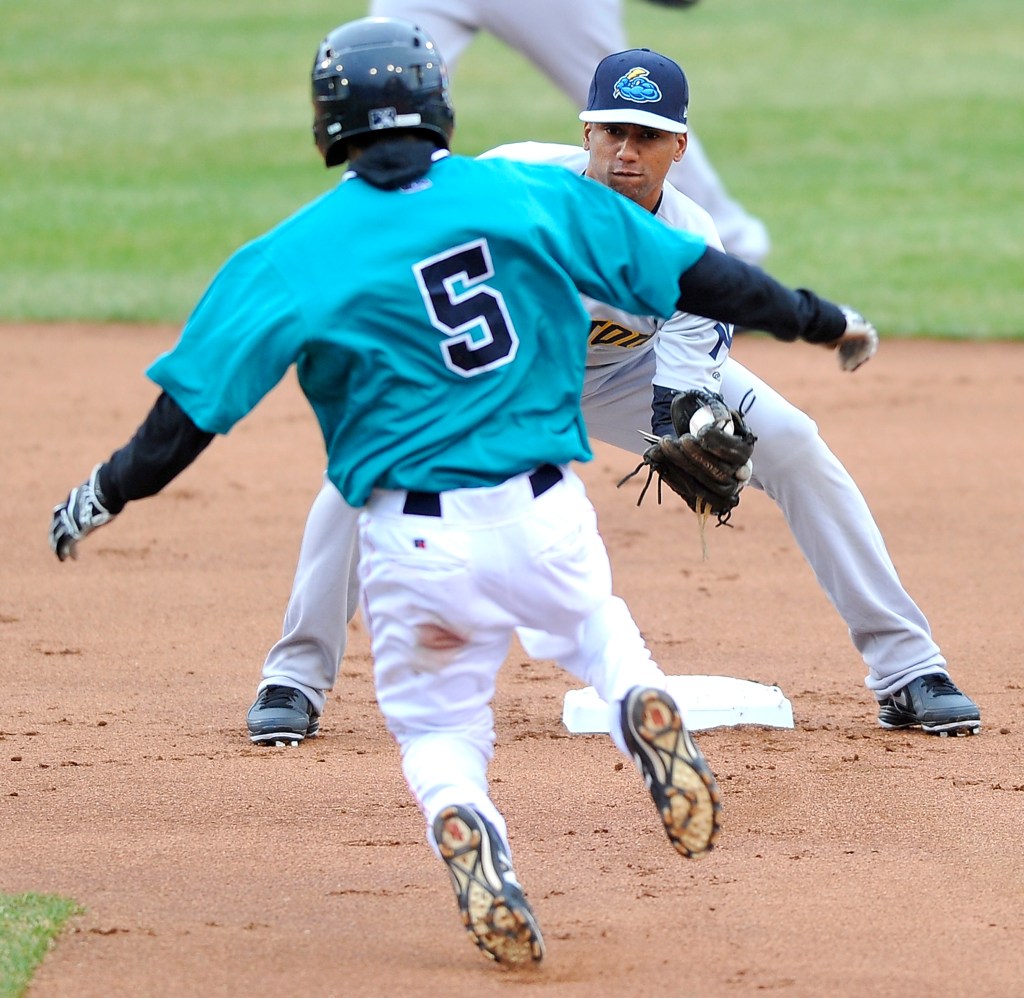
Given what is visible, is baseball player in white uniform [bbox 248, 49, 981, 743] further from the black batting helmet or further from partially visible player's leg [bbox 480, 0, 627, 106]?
partially visible player's leg [bbox 480, 0, 627, 106]

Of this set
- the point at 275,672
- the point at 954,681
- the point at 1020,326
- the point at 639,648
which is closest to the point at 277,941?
the point at 639,648

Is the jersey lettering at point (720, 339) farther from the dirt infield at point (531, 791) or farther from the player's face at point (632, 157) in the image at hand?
the dirt infield at point (531, 791)

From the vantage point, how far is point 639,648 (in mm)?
3227

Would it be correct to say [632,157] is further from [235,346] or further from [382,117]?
[235,346]

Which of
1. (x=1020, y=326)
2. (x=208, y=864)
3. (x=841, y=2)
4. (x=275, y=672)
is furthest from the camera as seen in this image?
Result: (x=841, y=2)

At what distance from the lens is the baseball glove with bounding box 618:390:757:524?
3750 millimetres

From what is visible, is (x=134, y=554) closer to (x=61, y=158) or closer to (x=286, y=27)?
(x=61, y=158)

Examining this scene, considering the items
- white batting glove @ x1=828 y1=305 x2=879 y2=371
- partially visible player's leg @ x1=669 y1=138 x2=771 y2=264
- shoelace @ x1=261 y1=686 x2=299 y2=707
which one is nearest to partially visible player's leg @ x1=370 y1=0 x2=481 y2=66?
partially visible player's leg @ x1=669 y1=138 x2=771 y2=264

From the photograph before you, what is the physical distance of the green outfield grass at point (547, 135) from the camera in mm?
11367

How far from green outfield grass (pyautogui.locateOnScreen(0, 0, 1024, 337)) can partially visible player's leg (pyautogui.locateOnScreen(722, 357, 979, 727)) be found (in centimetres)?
564

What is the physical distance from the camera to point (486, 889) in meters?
3.01

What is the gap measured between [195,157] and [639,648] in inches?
503

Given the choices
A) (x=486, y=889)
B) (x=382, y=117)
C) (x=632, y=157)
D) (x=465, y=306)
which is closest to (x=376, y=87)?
(x=382, y=117)

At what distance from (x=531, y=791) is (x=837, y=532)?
39.2 inches
